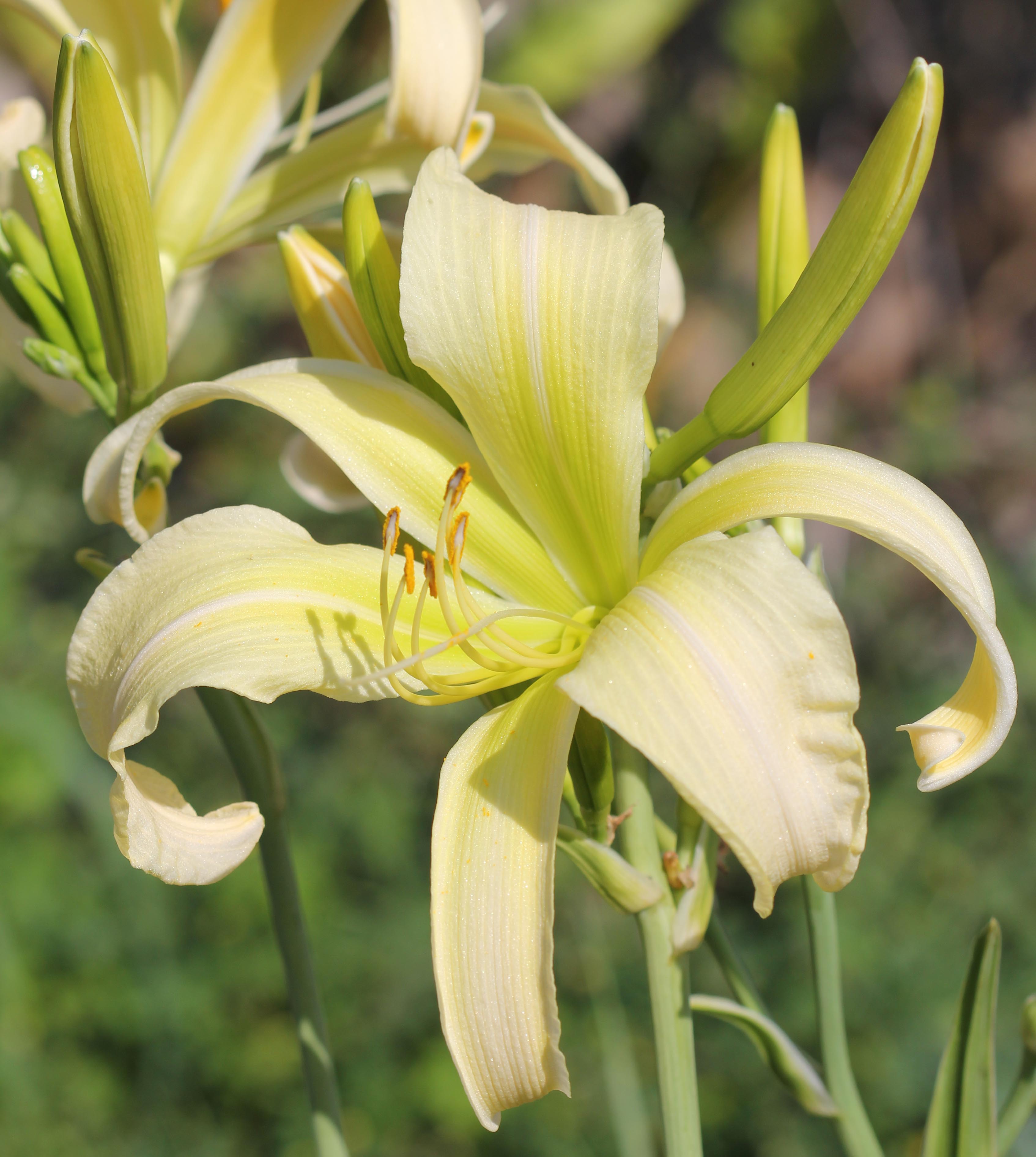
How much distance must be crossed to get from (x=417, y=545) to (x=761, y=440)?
0.25 m

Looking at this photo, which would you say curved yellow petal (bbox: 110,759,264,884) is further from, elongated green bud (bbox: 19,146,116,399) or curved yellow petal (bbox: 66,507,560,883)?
elongated green bud (bbox: 19,146,116,399)

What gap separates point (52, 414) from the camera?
276 centimetres

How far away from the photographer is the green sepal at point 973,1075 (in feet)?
2.25

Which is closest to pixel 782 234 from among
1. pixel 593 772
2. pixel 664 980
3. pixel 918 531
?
pixel 918 531

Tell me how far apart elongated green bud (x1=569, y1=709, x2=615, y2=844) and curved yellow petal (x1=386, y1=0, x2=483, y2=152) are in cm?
42

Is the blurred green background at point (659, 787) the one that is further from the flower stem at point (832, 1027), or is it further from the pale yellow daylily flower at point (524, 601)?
the pale yellow daylily flower at point (524, 601)

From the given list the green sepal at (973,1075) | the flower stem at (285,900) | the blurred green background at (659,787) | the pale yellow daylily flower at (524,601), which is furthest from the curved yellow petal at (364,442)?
the blurred green background at (659,787)

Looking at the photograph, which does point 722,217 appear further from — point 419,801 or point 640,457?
point 640,457

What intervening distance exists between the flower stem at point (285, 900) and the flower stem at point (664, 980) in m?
0.25

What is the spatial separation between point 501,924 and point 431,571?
21 cm

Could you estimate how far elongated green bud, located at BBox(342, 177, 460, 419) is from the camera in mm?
632

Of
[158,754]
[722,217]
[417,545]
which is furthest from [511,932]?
[722,217]

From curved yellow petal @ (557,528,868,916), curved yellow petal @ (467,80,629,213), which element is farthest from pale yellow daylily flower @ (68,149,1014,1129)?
curved yellow petal @ (467,80,629,213)

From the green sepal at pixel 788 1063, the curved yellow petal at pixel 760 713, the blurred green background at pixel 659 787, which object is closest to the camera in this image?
the curved yellow petal at pixel 760 713
